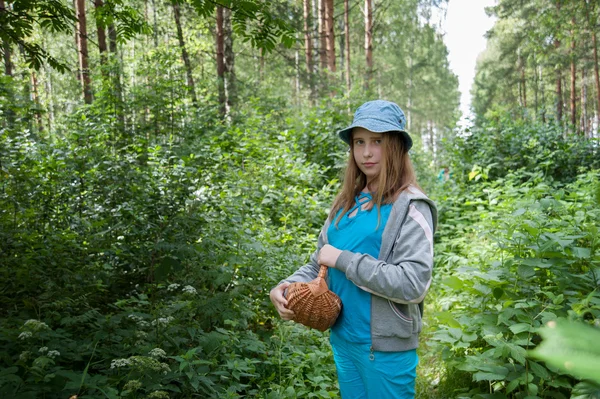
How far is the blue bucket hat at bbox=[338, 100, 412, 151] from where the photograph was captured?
2.09 meters

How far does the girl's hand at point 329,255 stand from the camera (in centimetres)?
202

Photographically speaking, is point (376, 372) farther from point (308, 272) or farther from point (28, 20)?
point (28, 20)

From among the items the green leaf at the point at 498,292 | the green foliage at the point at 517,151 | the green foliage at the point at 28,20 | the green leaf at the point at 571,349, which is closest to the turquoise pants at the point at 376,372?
the green leaf at the point at 498,292

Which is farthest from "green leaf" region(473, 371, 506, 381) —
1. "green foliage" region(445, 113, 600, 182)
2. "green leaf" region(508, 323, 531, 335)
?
"green foliage" region(445, 113, 600, 182)

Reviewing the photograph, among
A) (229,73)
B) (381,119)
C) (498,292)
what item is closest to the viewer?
(381,119)

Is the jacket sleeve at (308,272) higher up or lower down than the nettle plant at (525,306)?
higher up

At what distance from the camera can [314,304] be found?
201cm

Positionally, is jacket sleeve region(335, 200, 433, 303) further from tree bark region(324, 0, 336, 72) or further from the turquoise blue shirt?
tree bark region(324, 0, 336, 72)

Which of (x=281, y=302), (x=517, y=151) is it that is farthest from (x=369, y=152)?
(x=517, y=151)

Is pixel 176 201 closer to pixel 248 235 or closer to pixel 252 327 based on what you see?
pixel 248 235

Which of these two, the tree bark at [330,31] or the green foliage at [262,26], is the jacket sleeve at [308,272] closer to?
the green foliage at [262,26]

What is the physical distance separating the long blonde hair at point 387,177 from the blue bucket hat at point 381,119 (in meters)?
0.07

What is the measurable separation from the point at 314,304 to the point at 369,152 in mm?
735

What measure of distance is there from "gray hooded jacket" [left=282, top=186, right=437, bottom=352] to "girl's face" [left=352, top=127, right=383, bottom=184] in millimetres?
199
